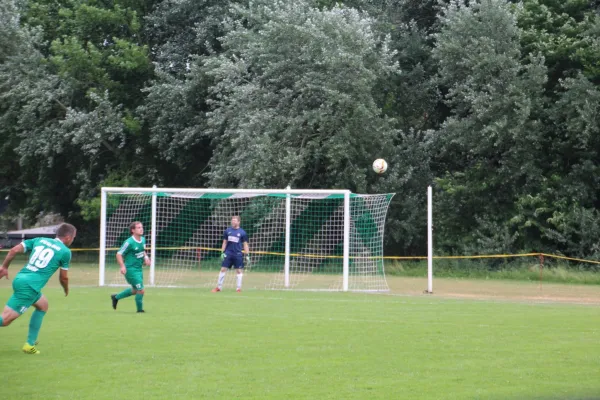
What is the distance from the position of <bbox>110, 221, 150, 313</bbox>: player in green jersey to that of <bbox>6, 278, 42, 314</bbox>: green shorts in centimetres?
561

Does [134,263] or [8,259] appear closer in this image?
[8,259]

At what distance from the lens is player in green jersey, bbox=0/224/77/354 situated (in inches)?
419

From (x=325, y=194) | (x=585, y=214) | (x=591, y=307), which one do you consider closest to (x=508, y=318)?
(x=591, y=307)

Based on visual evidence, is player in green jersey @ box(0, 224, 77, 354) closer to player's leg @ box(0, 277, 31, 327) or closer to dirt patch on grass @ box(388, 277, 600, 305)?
player's leg @ box(0, 277, 31, 327)

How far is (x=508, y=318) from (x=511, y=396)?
25.6 ft

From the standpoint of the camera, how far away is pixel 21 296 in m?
10.7

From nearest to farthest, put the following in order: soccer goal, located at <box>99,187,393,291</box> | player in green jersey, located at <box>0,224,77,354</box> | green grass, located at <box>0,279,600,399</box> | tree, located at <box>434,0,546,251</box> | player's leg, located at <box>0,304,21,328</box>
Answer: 1. green grass, located at <box>0,279,600,399</box>
2. player's leg, located at <box>0,304,21,328</box>
3. player in green jersey, located at <box>0,224,77,354</box>
4. soccer goal, located at <box>99,187,393,291</box>
5. tree, located at <box>434,0,546,251</box>

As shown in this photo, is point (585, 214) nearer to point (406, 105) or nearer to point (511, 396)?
point (406, 105)

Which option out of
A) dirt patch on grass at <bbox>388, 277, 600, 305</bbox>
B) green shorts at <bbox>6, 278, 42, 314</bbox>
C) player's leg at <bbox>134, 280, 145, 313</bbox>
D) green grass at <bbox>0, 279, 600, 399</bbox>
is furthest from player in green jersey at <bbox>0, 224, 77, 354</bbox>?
dirt patch on grass at <bbox>388, 277, 600, 305</bbox>

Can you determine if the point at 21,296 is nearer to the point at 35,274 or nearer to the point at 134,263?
the point at 35,274

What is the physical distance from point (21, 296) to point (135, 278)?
574 cm

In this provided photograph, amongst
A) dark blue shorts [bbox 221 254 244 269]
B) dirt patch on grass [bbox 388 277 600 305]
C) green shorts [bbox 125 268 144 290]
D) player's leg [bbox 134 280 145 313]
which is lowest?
dirt patch on grass [bbox 388 277 600 305]

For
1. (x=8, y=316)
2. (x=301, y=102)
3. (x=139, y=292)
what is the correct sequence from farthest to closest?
(x=301, y=102), (x=139, y=292), (x=8, y=316)

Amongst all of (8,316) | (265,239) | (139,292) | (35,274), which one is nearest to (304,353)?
(35,274)
